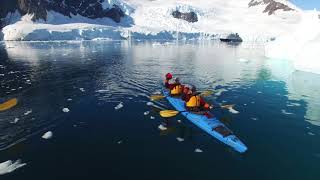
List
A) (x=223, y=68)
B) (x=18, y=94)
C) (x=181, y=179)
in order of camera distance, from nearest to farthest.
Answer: (x=181, y=179) → (x=18, y=94) → (x=223, y=68)

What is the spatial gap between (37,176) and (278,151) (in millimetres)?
8203

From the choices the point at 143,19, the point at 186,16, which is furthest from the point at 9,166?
the point at 186,16

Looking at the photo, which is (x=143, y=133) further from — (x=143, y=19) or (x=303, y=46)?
(x=143, y=19)

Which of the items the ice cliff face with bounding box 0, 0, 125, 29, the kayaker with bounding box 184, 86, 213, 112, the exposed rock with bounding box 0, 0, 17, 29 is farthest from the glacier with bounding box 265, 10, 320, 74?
the exposed rock with bounding box 0, 0, 17, 29

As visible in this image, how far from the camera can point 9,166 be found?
9.86m

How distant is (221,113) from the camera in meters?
15.5

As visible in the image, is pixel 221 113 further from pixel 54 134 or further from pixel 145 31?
pixel 145 31

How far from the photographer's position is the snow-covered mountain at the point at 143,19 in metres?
82.7

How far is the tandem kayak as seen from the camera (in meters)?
11.2

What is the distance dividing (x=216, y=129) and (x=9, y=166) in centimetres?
744

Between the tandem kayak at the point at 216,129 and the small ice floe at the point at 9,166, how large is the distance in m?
6.89

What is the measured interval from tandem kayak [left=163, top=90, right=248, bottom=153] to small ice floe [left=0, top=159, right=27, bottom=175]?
271 inches

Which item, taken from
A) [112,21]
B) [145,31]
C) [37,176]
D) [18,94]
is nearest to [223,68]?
[18,94]

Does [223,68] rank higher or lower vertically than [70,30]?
lower
